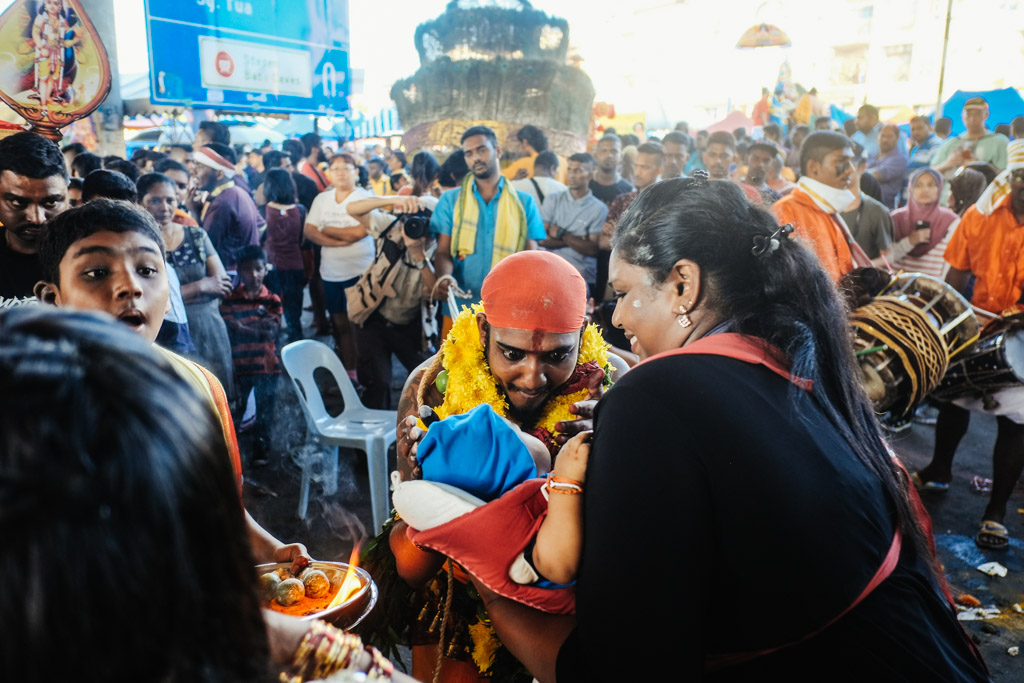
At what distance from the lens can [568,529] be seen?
134 cm

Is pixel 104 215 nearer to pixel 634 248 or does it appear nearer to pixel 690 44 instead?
pixel 634 248

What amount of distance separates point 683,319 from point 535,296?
732mm

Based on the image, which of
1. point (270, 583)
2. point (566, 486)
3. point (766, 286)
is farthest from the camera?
point (270, 583)

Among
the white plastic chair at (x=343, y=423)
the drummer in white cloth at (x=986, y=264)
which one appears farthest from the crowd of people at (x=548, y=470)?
the drummer in white cloth at (x=986, y=264)

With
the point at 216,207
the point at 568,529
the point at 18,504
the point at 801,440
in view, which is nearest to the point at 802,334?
the point at 801,440

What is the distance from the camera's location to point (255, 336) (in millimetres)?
5156

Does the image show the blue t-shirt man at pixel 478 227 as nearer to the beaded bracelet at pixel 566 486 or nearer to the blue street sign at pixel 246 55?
the beaded bracelet at pixel 566 486

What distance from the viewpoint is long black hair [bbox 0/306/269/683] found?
1.94ft

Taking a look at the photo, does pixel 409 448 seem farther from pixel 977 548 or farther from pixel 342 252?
pixel 342 252

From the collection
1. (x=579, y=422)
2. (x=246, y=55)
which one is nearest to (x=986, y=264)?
(x=579, y=422)

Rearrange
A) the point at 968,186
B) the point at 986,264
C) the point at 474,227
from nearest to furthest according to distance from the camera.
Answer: the point at 986,264
the point at 474,227
the point at 968,186

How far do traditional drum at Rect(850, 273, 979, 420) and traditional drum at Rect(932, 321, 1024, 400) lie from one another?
53cm

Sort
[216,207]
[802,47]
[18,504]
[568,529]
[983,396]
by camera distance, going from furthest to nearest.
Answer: [802,47] → [216,207] → [983,396] → [568,529] → [18,504]

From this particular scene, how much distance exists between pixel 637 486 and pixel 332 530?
362 cm
